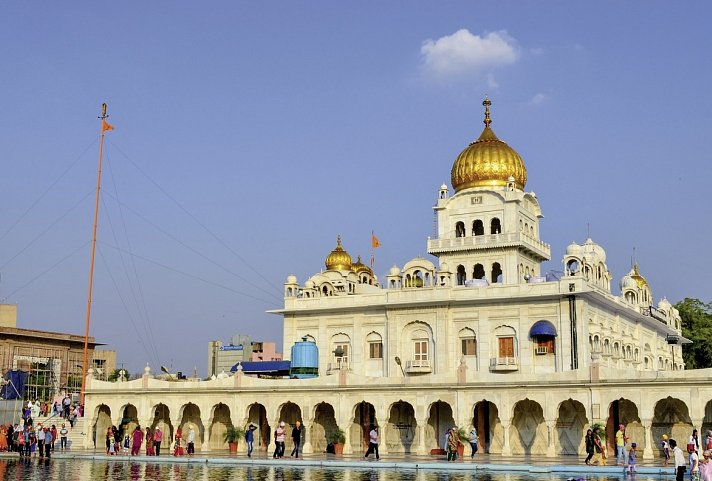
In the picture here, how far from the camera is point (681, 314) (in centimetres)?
7756

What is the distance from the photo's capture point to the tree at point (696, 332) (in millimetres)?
74062

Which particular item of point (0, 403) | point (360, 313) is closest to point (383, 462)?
point (360, 313)

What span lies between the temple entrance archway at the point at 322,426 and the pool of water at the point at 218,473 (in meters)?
10.5

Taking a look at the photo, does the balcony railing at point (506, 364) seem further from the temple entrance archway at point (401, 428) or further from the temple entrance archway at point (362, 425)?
the temple entrance archway at point (362, 425)

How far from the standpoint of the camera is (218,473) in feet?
97.3

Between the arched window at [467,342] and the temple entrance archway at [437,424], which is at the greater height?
the arched window at [467,342]

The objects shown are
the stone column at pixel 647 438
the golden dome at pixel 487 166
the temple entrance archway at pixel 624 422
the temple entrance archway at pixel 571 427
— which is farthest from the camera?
the golden dome at pixel 487 166

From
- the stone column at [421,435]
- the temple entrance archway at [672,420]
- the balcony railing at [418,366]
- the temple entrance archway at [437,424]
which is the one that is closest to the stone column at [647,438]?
the temple entrance archway at [672,420]

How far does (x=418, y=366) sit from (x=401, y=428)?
486cm

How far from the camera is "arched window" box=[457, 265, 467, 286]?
2110 inches

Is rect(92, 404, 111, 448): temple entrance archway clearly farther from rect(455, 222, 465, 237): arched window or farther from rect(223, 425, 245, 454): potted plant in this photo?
rect(455, 222, 465, 237): arched window

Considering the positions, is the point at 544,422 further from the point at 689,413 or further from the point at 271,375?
the point at 271,375

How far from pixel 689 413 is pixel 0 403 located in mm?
35702

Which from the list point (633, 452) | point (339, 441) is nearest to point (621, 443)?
point (633, 452)
